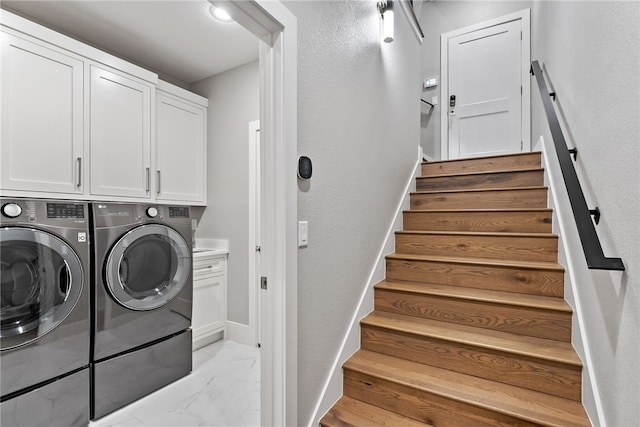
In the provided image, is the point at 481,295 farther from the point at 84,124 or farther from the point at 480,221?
the point at 84,124

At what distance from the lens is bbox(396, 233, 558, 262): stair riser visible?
1955 mm

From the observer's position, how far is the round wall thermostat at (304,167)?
1.32 meters

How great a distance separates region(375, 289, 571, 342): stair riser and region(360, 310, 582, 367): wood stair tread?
0.03 metres

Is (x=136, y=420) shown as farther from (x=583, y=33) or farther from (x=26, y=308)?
(x=583, y=33)

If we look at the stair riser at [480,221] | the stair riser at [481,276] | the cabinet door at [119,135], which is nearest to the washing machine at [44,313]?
the cabinet door at [119,135]

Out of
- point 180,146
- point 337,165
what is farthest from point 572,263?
point 180,146

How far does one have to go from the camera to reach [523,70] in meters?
3.64

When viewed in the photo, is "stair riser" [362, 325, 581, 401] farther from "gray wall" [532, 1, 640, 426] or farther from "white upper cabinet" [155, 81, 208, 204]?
"white upper cabinet" [155, 81, 208, 204]

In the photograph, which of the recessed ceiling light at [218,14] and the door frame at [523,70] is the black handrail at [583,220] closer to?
the recessed ceiling light at [218,14]

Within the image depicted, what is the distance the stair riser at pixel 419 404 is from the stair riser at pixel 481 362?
24 cm

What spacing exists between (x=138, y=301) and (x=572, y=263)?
2.62m

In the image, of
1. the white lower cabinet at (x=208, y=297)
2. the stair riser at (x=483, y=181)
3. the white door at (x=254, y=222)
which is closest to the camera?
the stair riser at (x=483, y=181)

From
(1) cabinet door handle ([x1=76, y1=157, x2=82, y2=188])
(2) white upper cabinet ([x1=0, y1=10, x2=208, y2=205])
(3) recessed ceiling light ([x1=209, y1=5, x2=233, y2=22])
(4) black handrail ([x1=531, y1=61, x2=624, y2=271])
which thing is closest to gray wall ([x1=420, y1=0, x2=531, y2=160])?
(4) black handrail ([x1=531, y1=61, x2=624, y2=271])

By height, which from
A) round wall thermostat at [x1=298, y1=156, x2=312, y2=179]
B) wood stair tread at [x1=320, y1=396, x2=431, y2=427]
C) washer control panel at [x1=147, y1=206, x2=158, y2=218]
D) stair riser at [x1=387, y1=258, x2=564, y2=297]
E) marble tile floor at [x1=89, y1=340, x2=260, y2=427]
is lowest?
marble tile floor at [x1=89, y1=340, x2=260, y2=427]
